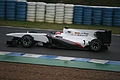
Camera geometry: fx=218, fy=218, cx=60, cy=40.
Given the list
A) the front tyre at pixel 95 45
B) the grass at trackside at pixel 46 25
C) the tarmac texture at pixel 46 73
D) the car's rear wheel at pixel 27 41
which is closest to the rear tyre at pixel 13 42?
the car's rear wheel at pixel 27 41

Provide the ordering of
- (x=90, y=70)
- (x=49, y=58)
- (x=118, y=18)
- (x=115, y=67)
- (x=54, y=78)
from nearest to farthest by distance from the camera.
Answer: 1. (x=54, y=78)
2. (x=90, y=70)
3. (x=115, y=67)
4. (x=49, y=58)
5. (x=118, y=18)

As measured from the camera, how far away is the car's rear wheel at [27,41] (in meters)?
10.6

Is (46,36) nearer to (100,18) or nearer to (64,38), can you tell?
(64,38)

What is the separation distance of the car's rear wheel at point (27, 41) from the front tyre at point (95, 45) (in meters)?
2.91

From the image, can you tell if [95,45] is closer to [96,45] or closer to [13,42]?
[96,45]

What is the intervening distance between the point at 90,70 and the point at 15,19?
14.5m

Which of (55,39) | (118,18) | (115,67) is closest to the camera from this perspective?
(115,67)

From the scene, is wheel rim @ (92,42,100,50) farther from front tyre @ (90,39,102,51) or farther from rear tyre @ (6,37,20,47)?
rear tyre @ (6,37,20,47)

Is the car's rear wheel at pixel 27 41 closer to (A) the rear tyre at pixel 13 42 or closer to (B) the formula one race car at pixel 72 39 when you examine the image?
(B) the formula one race car at pixel 72 39

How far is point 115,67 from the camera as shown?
325 inches

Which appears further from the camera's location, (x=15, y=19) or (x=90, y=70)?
(x=15, y=19)

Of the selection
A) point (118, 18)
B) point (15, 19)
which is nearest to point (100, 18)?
point (118, 18)

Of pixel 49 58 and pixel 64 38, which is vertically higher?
pixel 64 38

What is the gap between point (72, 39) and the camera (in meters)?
10.5
